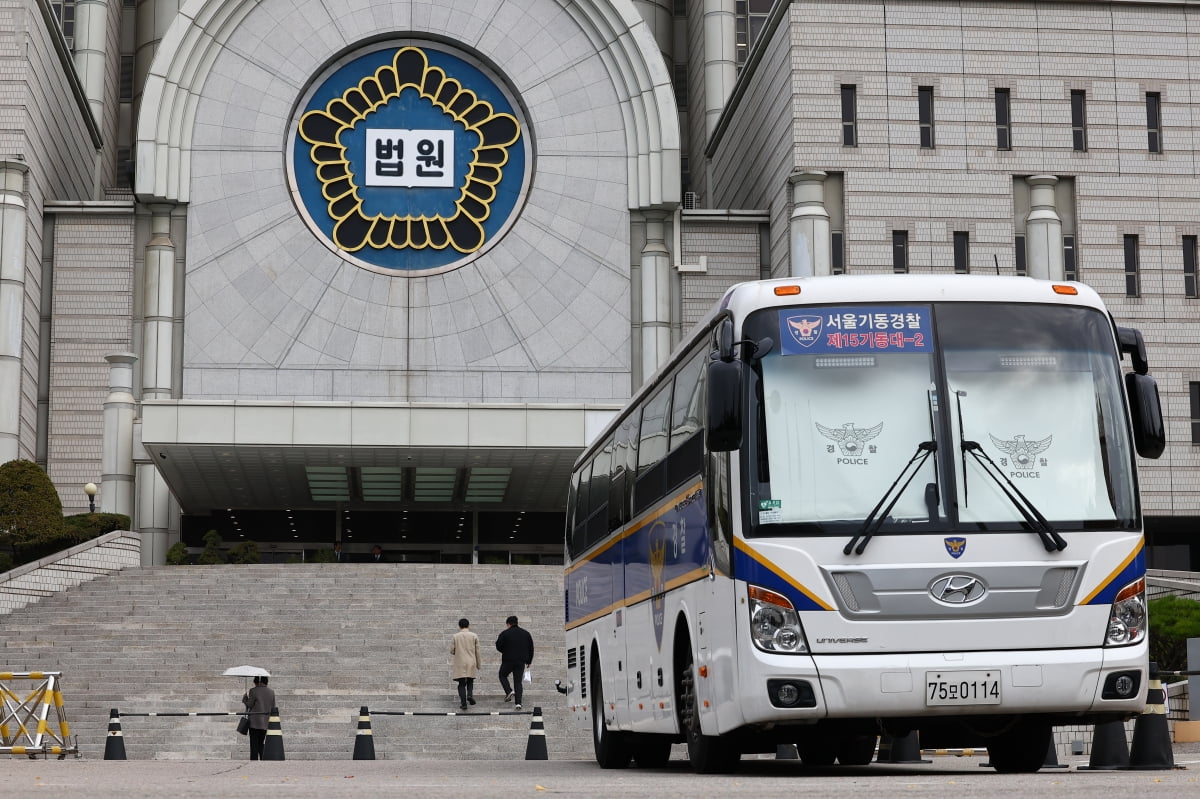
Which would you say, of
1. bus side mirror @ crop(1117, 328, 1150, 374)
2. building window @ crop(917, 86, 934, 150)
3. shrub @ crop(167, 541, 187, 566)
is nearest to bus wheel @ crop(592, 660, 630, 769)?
bus side mirror @ crop(1117, 328, 1150, 374)

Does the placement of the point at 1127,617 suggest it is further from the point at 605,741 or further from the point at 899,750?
the point at 605,741

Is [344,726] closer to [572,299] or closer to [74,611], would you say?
[74,611]

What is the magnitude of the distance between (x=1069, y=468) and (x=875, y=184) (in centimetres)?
3473

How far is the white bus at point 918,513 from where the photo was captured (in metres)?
10.9

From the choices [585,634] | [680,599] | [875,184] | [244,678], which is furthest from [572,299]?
[680,599]

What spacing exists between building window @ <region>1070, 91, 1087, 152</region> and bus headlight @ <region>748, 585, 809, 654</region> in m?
37.3

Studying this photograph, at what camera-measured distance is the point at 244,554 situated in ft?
140

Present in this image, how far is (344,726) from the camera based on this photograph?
2309 cm

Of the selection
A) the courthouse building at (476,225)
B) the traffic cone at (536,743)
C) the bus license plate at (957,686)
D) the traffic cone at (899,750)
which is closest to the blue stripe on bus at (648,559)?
the bus license plate at (957,686)

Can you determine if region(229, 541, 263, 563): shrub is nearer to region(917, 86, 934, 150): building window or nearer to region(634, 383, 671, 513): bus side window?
region(917, 86, 934, 150): building window

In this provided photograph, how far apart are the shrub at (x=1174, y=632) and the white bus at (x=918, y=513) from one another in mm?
14869

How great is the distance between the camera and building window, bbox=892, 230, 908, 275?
45.2 metres

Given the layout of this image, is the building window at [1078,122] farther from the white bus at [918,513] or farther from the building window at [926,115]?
the white bus at [918,513]

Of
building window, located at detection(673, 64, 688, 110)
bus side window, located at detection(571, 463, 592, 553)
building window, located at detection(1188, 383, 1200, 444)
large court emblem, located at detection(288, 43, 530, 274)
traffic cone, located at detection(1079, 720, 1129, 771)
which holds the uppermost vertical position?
building window, located at detection(673, 64, 688, 110)
